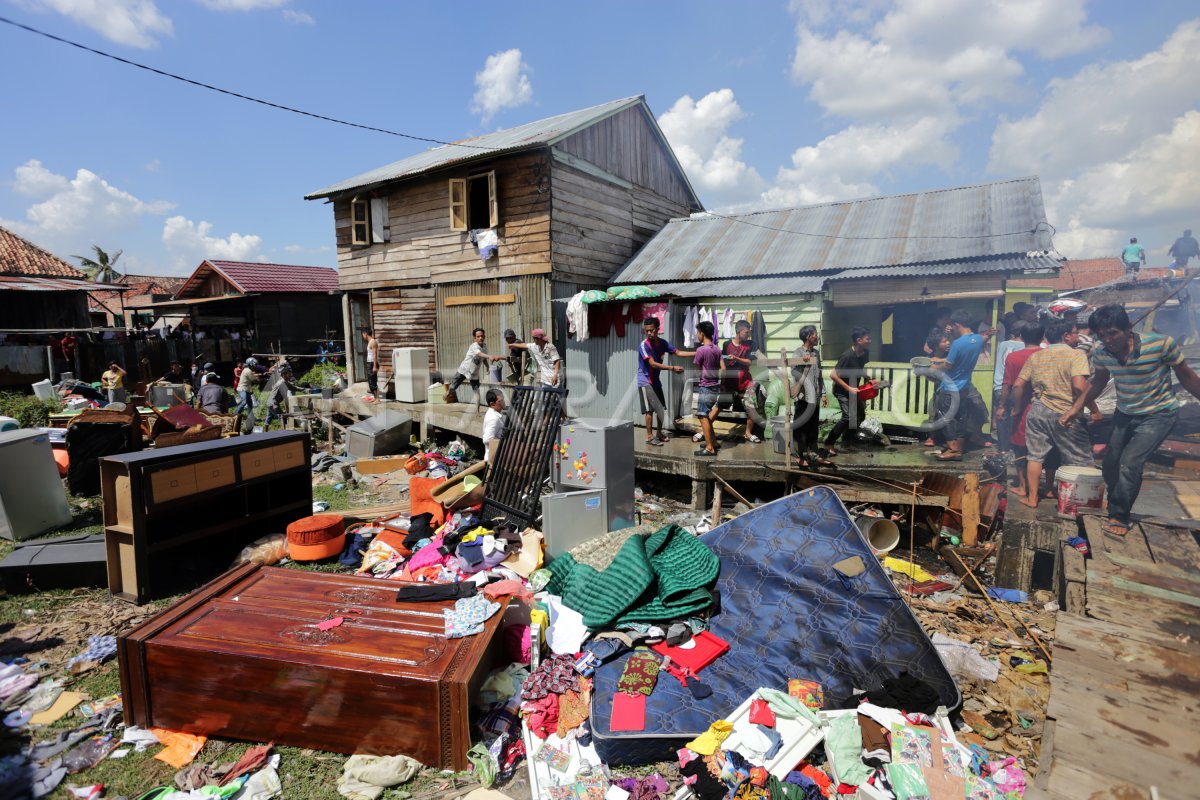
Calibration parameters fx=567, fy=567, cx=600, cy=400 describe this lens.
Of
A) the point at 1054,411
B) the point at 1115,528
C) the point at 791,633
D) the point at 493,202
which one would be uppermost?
the point at 493,202

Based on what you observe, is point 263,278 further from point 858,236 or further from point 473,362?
point 858,236

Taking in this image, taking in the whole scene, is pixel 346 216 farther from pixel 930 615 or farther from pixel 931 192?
pixel 930 615

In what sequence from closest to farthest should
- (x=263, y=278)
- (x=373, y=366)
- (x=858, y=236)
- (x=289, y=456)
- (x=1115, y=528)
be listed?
(x=1115, y=528) → (x=289, y=456) → (x=858, y=236) → (x=373, y=366) → (x=263, y=278)

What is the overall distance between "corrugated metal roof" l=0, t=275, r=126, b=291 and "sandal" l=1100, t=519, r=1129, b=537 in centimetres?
2383

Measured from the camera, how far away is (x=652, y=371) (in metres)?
7.82

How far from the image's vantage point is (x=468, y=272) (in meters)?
12.1

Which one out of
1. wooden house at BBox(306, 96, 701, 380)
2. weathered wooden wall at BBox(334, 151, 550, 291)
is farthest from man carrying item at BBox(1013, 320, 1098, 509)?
weathered wooden wall at BBox(334, 151, 550, 291)

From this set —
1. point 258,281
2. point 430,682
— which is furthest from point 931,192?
point 258,281

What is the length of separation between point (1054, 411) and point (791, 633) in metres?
4.13

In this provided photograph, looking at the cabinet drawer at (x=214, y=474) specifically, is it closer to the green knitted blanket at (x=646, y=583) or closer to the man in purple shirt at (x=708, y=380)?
the green knitted blanket at (x=646, y=583)

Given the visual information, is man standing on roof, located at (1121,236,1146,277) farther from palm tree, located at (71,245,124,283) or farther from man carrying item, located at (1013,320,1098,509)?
palm tree, located at (71,245,124,283)

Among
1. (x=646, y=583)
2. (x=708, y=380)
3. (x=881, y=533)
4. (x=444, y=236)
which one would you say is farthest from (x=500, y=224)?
(x=646, y=583)

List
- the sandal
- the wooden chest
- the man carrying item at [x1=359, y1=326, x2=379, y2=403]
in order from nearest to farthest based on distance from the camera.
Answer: the wooden chest, the sandal, the man carrying item at [x1=359, y1=326, x2=379, y2=403]

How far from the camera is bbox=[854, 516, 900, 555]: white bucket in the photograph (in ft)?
19.2
